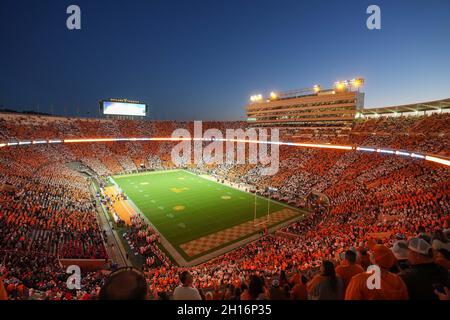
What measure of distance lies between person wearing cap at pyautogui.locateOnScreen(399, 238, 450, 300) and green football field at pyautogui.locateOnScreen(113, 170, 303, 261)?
1656 cm

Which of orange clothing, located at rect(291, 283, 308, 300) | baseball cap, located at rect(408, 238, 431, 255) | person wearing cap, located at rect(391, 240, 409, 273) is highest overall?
baseball cap, located at rect(408, 238, 431, 255)

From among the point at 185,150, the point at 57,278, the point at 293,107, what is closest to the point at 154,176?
the point at 185,150

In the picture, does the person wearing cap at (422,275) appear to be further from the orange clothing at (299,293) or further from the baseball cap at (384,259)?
the orange clothing at (299,293)

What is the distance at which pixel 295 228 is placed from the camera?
22188 millimetres

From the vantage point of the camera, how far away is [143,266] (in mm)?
16859

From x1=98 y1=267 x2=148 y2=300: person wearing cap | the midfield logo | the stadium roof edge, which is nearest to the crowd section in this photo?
x1=98 y1=267 x2=148 y2=300: person wearing cap

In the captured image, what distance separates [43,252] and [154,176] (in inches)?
1268

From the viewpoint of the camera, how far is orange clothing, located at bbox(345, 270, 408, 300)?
117 inches

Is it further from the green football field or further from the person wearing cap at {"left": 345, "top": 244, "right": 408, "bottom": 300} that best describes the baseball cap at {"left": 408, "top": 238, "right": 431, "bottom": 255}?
the green football field

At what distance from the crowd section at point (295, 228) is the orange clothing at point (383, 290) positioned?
0.01 meters

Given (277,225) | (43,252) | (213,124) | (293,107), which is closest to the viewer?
(43,252)

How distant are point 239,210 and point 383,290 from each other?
1003 inches
